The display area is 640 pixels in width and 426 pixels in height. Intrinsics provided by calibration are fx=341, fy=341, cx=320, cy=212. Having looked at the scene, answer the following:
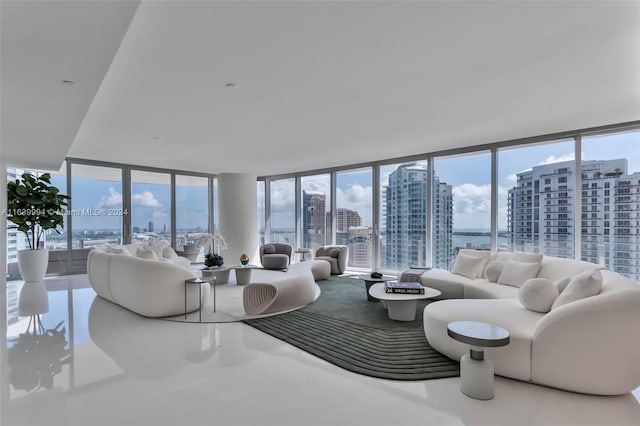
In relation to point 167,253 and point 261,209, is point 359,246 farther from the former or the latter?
point 167,253

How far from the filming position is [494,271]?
4.96 meters

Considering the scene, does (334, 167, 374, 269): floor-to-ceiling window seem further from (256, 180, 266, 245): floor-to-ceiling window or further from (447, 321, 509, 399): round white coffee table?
(447, 321, 509, 399): round white coffee table

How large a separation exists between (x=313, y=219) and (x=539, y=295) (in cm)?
723

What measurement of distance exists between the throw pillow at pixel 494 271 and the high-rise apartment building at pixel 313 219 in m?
5.21

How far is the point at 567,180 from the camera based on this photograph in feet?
18.7

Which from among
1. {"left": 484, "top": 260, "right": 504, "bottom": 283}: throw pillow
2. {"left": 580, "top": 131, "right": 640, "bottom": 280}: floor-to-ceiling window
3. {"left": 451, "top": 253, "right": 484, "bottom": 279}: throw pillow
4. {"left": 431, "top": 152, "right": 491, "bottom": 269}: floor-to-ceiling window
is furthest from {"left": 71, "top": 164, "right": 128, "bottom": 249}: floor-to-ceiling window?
{"left": 580, "top": 131, "right": 640, "bottom": 280}: floor-to-ceiling window

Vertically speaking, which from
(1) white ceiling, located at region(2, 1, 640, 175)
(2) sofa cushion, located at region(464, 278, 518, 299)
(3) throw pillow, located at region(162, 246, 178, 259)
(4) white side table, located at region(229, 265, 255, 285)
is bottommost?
(4) white side table, located at region(229, 265, 255, 285)

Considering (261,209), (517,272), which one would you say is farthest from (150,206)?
(517,272)

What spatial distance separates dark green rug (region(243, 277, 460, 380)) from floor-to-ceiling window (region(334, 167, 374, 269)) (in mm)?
3555

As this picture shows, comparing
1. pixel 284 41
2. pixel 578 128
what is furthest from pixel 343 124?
pixel 578 128

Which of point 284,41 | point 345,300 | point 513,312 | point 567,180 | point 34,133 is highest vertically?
point 284,41

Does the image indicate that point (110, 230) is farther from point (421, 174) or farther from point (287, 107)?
point (421, 174)

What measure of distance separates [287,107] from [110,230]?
6581mm

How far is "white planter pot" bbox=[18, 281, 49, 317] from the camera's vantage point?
483 cm
